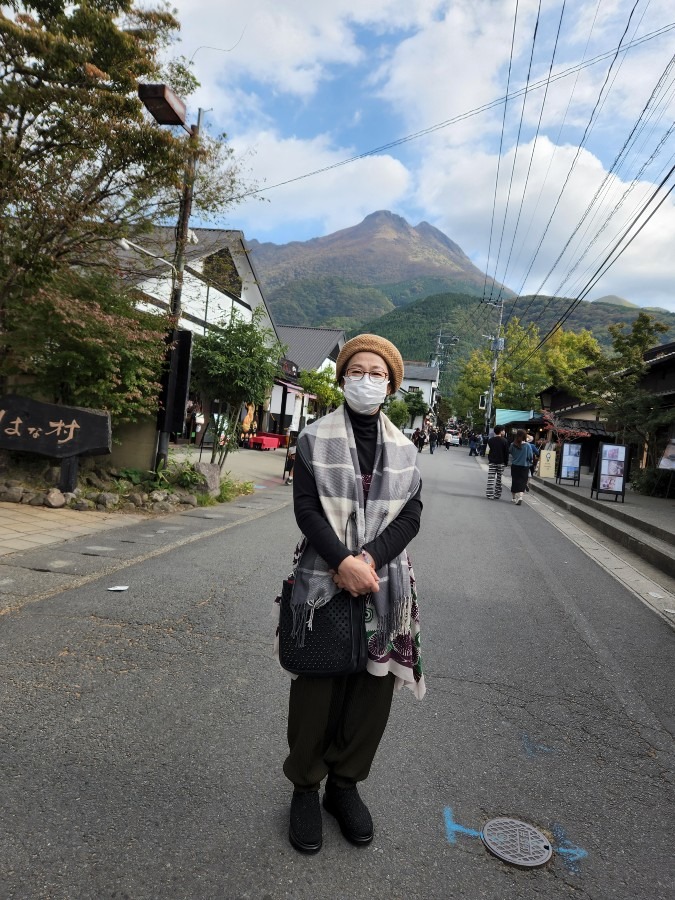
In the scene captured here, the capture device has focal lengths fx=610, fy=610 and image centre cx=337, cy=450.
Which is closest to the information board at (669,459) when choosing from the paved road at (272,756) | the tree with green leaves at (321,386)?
the paved road at (272,756)

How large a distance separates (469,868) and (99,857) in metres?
1.26

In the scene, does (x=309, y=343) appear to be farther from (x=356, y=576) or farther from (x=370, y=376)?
(x=356, y=576)

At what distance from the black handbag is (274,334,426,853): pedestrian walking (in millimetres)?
34

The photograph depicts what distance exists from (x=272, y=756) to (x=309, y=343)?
34.3m

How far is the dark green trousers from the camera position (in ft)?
7.30

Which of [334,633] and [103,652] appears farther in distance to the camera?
[103,652]

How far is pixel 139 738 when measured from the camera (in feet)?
9.09

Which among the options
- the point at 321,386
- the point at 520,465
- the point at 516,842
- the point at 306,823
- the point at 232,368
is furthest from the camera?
the point at 321,386

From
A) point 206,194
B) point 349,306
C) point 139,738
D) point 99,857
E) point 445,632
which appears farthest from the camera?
point 349,306

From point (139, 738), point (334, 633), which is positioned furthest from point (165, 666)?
point (334, 633)

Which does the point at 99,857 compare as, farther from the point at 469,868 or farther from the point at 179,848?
the point at 469,868

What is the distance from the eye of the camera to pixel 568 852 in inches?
88.9

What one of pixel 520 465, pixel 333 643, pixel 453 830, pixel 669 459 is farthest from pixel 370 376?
pixel 669 459

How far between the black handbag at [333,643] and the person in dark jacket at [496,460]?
13.2 meters
